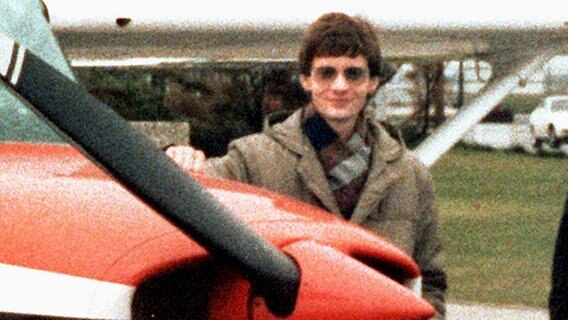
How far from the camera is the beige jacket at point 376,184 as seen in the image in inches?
149

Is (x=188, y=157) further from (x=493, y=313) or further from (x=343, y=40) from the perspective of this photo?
(x=493, y=313)

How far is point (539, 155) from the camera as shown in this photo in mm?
39219

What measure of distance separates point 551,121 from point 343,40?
138 feet

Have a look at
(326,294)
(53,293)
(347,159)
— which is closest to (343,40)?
(347,159)

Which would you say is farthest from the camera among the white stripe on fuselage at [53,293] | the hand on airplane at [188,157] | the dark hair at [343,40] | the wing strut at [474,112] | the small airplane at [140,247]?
the wing strut at [474,112]

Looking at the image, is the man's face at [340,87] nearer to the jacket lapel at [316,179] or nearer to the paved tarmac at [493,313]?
the jacket lapel at [316,179]

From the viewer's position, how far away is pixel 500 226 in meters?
17.7

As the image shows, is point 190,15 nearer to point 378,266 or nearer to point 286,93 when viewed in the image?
point 286,93

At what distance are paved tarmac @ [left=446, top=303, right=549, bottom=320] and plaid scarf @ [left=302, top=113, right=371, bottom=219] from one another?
19.3 feet

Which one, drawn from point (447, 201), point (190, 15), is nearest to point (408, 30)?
point (190, 15)

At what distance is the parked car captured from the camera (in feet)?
144

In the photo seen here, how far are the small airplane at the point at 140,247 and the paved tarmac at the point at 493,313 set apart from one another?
7204 millimetres

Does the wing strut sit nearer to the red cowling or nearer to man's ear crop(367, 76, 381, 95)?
man's ear crop(367, 76, 381, 95)

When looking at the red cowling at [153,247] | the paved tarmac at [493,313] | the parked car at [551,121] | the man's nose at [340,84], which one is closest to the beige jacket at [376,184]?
the man's nose at [340,84]
